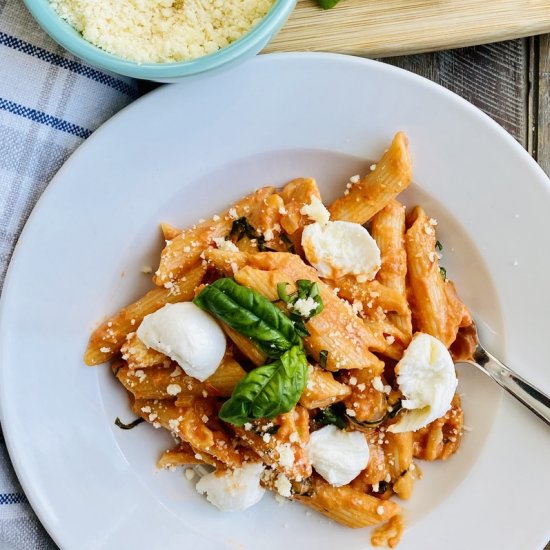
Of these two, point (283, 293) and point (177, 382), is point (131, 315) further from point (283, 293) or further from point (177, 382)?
point (283, 293)

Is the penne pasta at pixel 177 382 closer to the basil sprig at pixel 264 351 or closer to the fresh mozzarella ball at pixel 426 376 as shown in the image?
the basil sprig at pixel 264 351

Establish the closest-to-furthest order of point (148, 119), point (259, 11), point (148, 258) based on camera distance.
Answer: point (259, 11), point (148, 119), point (148, 258)

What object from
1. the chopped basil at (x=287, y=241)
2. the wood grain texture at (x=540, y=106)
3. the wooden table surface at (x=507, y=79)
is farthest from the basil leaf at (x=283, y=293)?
the wood grain texture at (x=540, y=106)

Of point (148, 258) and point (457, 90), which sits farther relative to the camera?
point (457, 90)

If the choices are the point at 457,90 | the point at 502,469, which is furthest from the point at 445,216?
the point at 502,469

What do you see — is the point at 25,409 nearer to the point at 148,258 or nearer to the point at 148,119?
the point at 148,258

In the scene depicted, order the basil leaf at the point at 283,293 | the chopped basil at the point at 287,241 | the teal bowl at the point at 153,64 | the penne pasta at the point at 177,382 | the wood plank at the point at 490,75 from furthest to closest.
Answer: the wood plank at the point at 490,75, the chopped basil at the point at 287,241, the penne pasta at the point at 177,382, the basil leaf at the point at 283,293, the teal bowl at the point at 153,64

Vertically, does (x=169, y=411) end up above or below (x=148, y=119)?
below

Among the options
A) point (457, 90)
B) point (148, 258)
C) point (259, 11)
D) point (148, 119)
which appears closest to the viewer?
point (259, 11)
